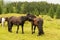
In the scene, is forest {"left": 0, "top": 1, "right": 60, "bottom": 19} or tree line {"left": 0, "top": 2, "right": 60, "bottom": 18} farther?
forest {"left": 0, "top": 1, "right": 60, "bottom": 19}

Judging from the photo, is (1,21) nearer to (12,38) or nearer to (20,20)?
(20,20)

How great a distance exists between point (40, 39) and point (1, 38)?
11.0 ft

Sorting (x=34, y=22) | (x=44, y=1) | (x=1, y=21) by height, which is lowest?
(x=44, y=1)

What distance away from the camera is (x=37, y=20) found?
18.9 metres

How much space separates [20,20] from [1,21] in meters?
8.24

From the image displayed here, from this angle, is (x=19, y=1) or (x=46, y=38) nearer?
(x=46, y=38)

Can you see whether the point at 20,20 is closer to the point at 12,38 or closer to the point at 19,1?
the point at 12,38

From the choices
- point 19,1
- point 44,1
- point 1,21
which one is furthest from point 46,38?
point 44,1

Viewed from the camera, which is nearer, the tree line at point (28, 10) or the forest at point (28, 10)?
the tree line at point (28, 10)

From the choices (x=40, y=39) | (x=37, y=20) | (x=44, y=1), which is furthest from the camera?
(x=44, y=1)

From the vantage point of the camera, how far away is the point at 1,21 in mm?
27516

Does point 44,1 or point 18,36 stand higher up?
point 18,36

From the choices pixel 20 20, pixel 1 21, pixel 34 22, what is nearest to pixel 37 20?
pixel 34 22

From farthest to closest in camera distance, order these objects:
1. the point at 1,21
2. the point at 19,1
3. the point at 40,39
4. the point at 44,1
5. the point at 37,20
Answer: the point at 44,1 < the point at 19,1 < the point at 1,21 < the point at 37,20 < the point at 40,39
